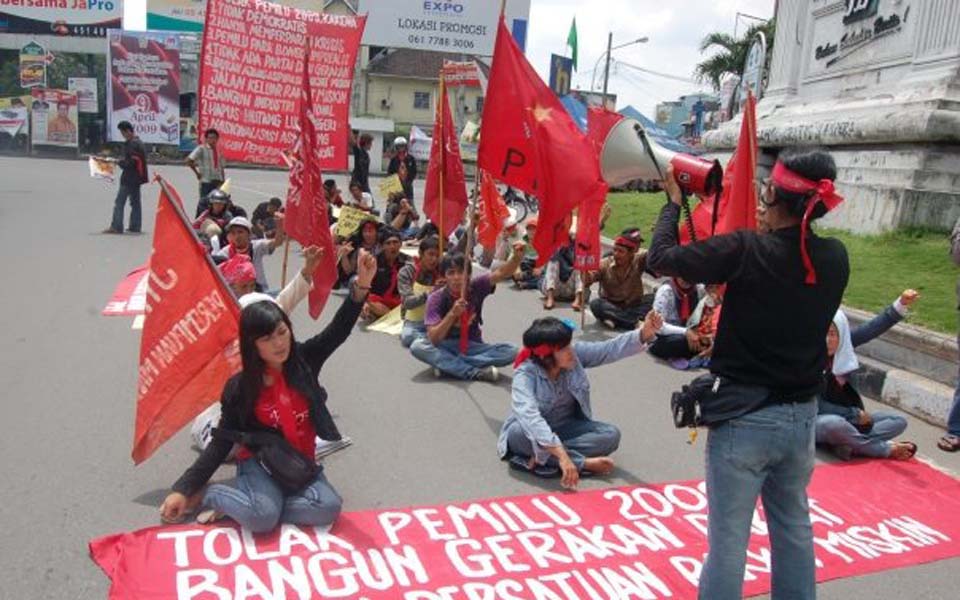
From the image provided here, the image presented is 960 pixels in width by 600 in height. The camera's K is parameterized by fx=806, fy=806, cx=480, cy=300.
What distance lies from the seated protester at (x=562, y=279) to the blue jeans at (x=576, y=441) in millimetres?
4876

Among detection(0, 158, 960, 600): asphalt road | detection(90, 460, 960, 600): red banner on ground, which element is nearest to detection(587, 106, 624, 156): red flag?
detection(0, 158, 960, 600): asphalt road

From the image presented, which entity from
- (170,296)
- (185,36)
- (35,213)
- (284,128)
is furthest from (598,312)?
(185,36)

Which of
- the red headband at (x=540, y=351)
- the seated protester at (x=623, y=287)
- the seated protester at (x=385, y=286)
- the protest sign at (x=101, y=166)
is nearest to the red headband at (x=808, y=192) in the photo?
the red headband at (x=540, y=351)

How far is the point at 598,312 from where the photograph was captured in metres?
8.54

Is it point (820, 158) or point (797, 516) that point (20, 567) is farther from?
point (820, 158)

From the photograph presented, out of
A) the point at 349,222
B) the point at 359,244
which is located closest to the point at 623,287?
the point at 359,244

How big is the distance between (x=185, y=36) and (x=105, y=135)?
5.60 metres

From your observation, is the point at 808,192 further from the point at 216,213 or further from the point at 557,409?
the point at 216,213

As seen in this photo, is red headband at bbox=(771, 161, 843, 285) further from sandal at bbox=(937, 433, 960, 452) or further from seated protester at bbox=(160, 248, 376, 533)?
sandal at bbox=(937, 433, 960, 452)

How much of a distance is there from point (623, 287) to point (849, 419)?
3.76 metres

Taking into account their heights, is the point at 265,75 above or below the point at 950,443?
above

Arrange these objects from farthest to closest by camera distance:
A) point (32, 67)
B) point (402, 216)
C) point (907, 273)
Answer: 1. point (32, 67)
2. point (402, 216)
3. point (907, 273)

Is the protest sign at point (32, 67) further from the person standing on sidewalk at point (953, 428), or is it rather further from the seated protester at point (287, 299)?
the person standing on sidewalk at point (953, 428)

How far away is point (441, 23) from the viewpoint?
Result: 73.6 ft
